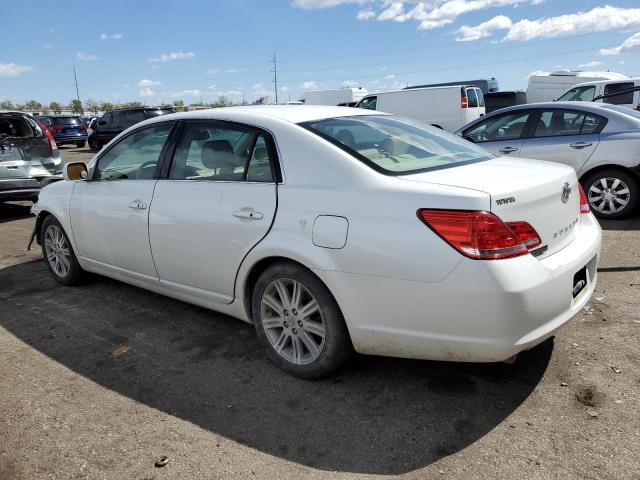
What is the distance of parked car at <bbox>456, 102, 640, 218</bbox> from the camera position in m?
6.72

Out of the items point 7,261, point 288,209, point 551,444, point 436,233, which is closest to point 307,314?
point 288,209

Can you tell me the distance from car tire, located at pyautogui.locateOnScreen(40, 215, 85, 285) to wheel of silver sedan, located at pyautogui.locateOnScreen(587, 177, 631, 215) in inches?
240

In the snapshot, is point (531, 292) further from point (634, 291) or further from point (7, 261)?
point (7, 261)

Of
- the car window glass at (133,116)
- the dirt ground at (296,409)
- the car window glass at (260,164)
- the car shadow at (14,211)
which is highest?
the car window glass at (133,116)

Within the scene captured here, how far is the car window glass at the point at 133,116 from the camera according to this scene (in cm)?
2117

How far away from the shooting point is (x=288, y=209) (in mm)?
3039

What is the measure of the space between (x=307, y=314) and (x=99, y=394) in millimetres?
1283

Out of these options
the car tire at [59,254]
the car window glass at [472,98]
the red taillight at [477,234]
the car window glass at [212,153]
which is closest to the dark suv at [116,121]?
the car window glass at [472,98]

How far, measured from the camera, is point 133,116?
21734 mm

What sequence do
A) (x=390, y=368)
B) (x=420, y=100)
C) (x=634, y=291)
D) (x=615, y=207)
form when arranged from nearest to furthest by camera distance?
(x=390, y=368) → (x=634, y=291) → (x=615, y=207) → (x=420, y=100)

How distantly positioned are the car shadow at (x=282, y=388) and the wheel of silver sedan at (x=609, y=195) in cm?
423

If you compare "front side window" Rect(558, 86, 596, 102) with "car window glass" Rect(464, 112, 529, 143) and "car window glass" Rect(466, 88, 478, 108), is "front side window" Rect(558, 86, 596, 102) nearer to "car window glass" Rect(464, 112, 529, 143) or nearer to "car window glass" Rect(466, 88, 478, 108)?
"car window glass" Rect(466, 88, 478, 108)

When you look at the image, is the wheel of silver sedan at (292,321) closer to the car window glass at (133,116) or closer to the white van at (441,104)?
the white van at (441,104)

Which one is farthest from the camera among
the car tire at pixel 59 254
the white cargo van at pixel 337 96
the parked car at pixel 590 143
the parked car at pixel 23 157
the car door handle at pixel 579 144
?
the white cargo van at pixel 337 96
